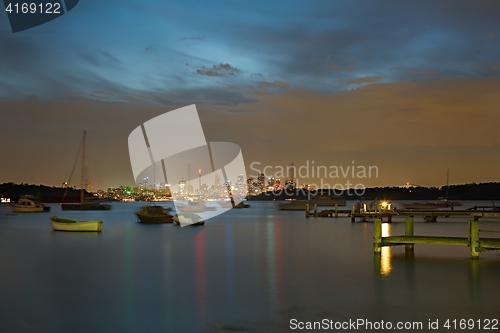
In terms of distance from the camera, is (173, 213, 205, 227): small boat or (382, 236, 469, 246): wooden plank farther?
(173, 213, 205, 227): small boat

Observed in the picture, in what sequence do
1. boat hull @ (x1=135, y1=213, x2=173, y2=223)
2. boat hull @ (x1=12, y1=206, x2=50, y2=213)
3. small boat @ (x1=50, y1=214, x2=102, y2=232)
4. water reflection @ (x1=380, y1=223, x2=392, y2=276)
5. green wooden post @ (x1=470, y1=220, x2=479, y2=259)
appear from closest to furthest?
water reflection @ (x1=380, y1=223, x2=392, y2=276) < green wooden post @ (x1=470, y1=220, x2=479, y2=259) < small boat @ (x1=50, y1=214, x2=102, y2=232) < boat hull @ (x1=135, y1=213, x2=173, y2=223) < boat hull @ (x1=12, y1=206, x2=50, y2=213)

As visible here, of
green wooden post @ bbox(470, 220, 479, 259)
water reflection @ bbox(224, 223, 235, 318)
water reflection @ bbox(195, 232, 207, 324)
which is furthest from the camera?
green wooden post @ bbox(470, 220, 479, 259)

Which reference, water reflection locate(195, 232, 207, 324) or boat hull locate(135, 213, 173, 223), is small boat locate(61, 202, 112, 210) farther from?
water reflection locate(195, 232, 207, 324)

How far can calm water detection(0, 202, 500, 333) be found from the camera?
49.3 feet

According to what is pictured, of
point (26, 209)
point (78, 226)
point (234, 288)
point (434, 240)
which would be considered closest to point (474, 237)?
point (434, 240)

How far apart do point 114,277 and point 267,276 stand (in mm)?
5821

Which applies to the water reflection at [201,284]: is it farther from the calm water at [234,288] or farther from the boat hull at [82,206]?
the boat hull at [82,206]

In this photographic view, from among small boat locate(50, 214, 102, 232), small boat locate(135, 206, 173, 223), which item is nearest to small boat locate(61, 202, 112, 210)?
small boat locate(135, 206, 173, 223)

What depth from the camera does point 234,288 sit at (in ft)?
64.0

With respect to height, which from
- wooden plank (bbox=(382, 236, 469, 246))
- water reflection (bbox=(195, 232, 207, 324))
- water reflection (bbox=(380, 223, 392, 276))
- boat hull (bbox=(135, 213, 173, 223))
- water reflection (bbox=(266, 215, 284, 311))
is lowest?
water reflection (bbox=(195, 232, 207, 324))

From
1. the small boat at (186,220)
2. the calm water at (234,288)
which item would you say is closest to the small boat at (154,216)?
the small boat at (186,220)

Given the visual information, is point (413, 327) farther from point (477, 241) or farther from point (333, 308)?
point (477, 241)

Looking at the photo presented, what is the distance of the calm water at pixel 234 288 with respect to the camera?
15.0m

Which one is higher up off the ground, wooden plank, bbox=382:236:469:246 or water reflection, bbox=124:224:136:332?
wooden plank, bbox=382:236:469:246
